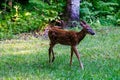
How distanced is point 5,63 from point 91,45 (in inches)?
142

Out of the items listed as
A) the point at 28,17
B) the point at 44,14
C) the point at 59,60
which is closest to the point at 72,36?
the point at 59,60

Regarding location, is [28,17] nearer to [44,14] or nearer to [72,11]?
[44,14]

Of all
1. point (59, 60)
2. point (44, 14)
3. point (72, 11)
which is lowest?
point (44, 14)

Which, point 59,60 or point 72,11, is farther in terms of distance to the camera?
point 72,11

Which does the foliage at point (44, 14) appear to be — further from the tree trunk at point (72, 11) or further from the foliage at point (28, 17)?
the tree trunk at point (72, 11)

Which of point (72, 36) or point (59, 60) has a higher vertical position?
point (72, 36)

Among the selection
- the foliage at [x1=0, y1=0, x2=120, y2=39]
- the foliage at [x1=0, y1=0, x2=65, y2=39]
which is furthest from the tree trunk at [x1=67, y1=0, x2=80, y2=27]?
the foliage at [x1=0, y1=0, x2=65, y2=39]

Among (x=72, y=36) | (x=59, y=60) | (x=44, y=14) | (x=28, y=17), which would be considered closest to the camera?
(x=72, y=36)

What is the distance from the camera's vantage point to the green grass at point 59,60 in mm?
8023

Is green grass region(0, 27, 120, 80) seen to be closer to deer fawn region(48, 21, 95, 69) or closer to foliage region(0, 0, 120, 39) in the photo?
deer fawn region(48, 21, 95, 69)

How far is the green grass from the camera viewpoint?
802 centimetres

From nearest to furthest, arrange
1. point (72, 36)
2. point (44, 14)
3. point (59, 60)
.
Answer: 1. point (72, 36)
2. point (59, 60)
3. point (44, 14)

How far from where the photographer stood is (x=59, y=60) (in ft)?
32.9

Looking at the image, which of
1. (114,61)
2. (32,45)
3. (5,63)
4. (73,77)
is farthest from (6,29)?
(73,77)
